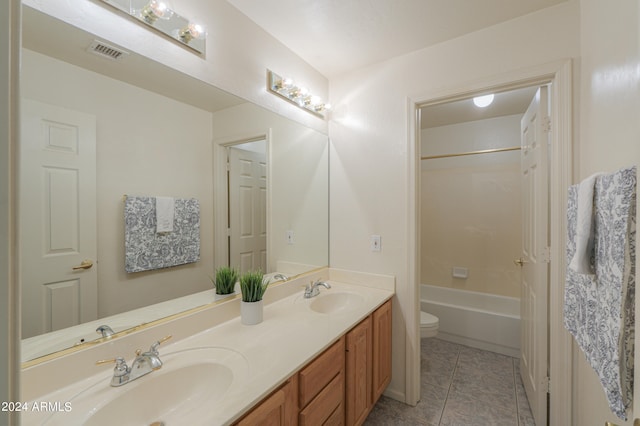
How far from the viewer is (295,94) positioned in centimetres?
198

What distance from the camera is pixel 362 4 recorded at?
A: 5.01 ft

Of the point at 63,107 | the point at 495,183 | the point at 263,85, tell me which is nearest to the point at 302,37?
the point at 263,85

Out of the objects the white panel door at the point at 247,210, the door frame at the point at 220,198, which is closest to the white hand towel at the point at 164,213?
the door frame at the point at 220,198

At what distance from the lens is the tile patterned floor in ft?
5.96

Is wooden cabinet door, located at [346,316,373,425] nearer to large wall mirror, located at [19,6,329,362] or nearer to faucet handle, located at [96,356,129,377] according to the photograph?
large wall mirror, located at [19,6,329,362]

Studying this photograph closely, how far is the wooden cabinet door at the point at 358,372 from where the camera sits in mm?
1459

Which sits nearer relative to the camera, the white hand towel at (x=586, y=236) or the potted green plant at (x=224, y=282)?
the white hand towel at (x=586, y=236)

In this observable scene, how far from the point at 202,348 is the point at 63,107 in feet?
3.29

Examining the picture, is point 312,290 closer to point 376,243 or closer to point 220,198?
point 376,243

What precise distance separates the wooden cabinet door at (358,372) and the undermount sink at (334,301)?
0.90 feet

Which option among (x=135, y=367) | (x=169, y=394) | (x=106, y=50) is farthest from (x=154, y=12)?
(x=169, y=394)

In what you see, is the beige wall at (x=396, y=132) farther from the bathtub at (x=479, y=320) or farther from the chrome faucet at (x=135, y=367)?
the chrome faucet at (x=135, y=367)

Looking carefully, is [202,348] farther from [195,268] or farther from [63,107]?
[63,107]

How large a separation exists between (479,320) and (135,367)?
9.43ft
